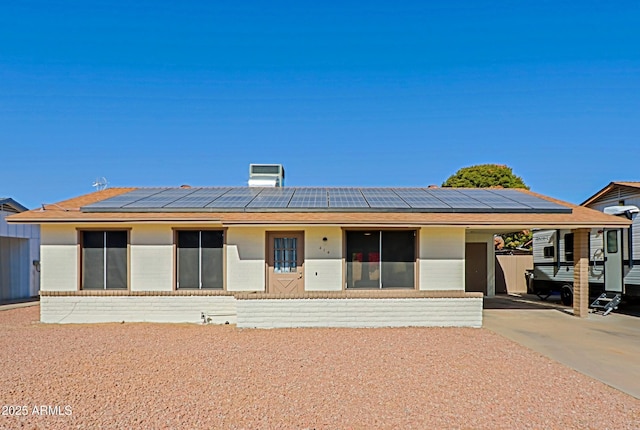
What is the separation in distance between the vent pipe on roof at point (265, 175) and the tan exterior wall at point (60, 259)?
6.45 metres

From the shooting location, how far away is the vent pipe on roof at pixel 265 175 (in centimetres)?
1666

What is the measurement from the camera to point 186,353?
27.1 ft

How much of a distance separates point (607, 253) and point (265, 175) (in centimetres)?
1140

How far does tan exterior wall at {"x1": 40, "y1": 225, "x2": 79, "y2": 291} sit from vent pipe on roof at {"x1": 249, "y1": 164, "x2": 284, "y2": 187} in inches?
254

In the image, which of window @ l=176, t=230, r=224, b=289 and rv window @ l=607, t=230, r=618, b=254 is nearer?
window @ l=176, t=230, r=224, b=289

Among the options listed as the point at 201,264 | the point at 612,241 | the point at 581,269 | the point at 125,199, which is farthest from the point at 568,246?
the point at 125,199

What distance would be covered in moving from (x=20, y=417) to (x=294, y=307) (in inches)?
248

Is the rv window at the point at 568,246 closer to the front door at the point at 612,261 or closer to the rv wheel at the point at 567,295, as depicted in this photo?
the rv wheel at the point at 567,295

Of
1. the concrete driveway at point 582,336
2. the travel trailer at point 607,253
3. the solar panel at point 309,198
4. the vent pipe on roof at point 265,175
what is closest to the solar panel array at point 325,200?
the solar panel at point 309,198

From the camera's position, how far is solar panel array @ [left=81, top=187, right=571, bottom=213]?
11.9m

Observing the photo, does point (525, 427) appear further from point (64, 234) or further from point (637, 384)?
point (64, 234)

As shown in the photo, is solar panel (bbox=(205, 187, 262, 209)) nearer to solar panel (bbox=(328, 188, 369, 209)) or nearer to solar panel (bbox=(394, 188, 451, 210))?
solar panel (bbox=(328, 188, 369, 209))

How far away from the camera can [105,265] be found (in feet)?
39.0

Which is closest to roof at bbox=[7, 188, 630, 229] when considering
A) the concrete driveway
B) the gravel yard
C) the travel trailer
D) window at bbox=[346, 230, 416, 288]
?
window at bbox=[346, 230, 416, 288]
